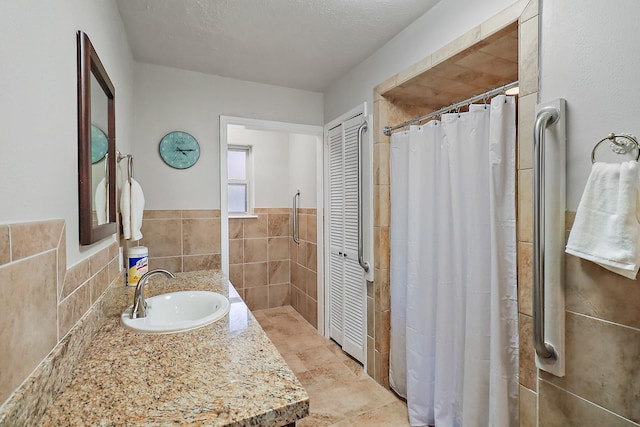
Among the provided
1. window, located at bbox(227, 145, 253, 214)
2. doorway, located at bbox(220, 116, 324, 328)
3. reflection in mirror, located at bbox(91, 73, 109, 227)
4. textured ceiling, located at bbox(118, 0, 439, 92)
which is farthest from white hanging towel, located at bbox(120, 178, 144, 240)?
window, located at bbox(227, 145, 253, 214)

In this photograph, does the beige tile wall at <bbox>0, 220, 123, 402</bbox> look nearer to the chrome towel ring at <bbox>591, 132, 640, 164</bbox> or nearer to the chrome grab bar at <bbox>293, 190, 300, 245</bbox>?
the chrome towel ring at <bbox>591, 132, 640, 164</bbox>

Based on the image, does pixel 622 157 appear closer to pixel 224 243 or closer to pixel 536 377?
pixel 536 377

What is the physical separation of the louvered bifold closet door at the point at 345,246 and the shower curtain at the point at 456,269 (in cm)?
40

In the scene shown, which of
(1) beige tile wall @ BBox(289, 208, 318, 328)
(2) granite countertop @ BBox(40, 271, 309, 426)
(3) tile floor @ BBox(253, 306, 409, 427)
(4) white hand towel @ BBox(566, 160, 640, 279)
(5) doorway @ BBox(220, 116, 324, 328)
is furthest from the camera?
(5) doorway @ BBox(220, 116, 324, 328)

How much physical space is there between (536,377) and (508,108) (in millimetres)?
1133

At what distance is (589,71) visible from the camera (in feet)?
3.34

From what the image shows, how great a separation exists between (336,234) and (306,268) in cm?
83

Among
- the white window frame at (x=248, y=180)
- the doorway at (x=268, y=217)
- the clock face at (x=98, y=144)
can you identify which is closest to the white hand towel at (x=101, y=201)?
the clock face at (x=98, y=144)

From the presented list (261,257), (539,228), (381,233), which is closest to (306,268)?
(261,257)

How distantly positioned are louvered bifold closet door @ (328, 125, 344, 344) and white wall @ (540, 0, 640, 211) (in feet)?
5.43

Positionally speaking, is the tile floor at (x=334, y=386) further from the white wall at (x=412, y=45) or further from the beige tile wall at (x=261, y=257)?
the white wall at (x=412, y=45)

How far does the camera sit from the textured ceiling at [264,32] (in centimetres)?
171

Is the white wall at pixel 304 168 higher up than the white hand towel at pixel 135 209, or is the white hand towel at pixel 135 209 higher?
the white wall at pixel 304 168

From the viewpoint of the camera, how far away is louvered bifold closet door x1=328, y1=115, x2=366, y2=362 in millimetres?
2445
